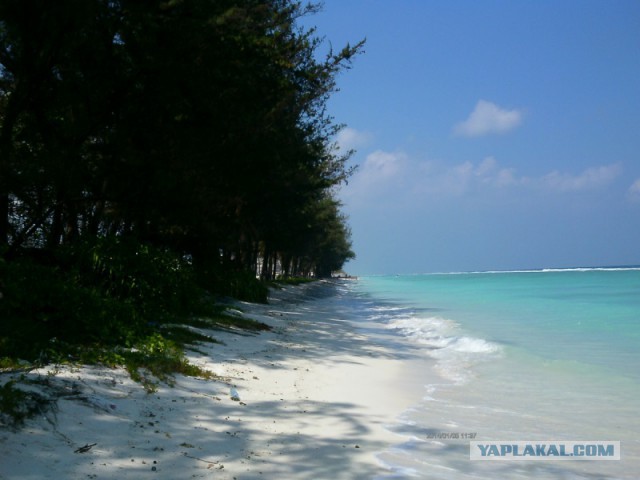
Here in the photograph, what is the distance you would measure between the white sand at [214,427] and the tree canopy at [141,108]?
262 inches

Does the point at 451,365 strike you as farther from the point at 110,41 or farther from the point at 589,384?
the point at 110,41

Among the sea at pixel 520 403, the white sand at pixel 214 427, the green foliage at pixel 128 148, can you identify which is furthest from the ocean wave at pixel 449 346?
the green foliage at pixel 128 148

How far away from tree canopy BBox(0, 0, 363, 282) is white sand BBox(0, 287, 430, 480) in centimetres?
666

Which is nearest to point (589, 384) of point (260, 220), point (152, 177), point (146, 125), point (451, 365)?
point (451, 365)

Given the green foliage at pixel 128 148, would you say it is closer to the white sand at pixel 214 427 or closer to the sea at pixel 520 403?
the white sand at pixel 214 427

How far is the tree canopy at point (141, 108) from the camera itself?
40.0 feet

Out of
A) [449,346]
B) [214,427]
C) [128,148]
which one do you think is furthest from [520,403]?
[128,148]

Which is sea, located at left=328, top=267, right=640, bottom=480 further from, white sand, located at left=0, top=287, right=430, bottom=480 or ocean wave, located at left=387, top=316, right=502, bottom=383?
white sand, located at left=0, top=287, right=430, bottom=480

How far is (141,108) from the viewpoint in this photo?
51.9 feet

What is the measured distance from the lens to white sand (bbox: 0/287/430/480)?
4762mm

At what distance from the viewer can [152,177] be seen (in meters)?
15.6

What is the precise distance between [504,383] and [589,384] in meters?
1.46
